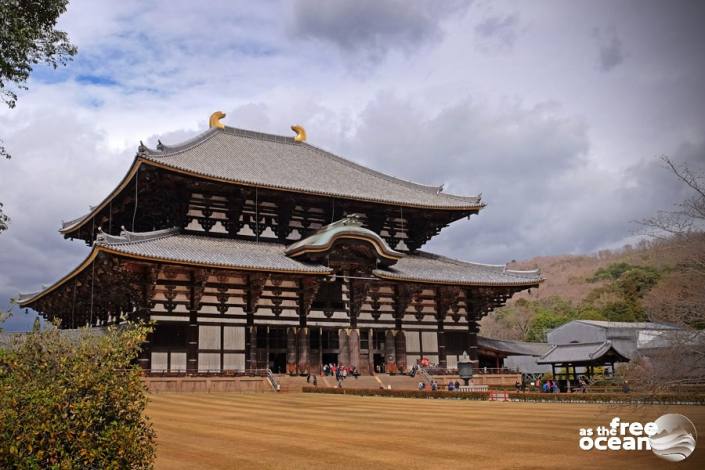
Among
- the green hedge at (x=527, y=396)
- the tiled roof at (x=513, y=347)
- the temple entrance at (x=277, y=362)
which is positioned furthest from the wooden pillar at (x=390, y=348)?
the tiled roof at (x=513, y=347)

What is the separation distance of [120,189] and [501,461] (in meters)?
35.5

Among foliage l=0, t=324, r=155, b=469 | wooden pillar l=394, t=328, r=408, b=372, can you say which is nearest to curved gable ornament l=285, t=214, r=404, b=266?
wooden pillar l=394, t=328, r=408, b=372

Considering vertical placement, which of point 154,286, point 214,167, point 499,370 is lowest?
point 499,370

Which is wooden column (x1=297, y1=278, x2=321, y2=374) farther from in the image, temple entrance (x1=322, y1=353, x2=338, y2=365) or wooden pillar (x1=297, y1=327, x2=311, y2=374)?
temple entrance (x1=322, y1=353, x2=338, y2=365)

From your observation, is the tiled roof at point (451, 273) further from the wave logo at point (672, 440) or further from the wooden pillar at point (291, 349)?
the wave logo at point (672, 440)

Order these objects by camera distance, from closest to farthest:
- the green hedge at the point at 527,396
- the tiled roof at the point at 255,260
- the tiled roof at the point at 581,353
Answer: the green hedge at the point at 527,396 → the tiled roof at the point at 255,260 → the tiled roof at the point at 581,353

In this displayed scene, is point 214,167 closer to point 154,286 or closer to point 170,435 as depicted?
point 154,286

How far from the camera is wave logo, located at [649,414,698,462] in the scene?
12.1m

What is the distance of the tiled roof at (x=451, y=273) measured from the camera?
143ft

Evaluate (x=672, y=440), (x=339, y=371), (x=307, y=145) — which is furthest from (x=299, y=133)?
Result: (x=672, y=440)

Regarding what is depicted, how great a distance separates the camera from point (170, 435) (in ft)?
52.4

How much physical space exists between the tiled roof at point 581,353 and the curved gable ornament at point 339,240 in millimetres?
17078

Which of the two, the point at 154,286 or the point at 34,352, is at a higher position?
the point at 154,286

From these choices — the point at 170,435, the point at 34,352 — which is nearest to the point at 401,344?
the point at 170,435
